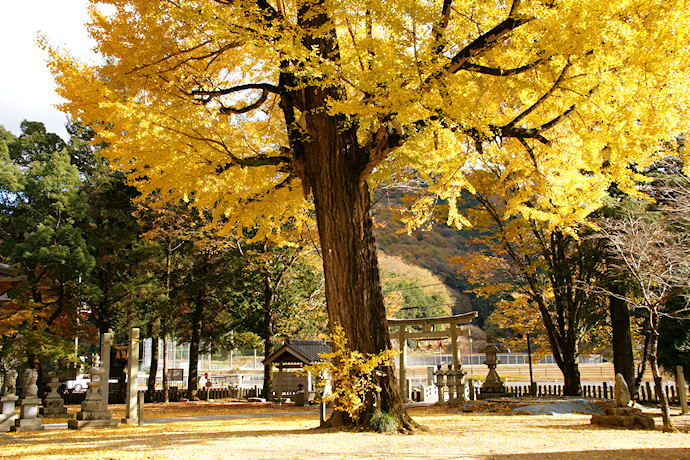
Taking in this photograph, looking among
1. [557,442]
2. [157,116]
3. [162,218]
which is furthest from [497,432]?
[162,218]

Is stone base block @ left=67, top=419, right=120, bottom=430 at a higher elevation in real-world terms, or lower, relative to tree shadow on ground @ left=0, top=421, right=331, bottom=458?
lower

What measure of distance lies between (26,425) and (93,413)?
1.18 meters

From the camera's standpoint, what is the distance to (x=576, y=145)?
7.27 m

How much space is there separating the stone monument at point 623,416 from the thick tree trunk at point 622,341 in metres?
4.50

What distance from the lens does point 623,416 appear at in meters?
7.89

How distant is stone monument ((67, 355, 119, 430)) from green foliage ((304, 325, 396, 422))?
17.5 ft

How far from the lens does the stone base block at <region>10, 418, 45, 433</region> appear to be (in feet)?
30.3

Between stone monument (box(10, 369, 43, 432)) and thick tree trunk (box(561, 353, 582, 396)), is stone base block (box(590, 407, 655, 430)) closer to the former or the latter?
thick tree trunk (box(561, 353, 582, 396))

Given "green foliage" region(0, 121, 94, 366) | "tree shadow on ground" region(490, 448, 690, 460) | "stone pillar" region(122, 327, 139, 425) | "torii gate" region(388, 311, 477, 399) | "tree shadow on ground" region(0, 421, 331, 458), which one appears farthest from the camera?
"green foliage" region(0, 121, 94, 366)

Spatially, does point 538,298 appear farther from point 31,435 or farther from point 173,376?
point 173,376

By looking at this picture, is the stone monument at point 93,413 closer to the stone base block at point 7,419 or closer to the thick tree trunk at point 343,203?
the stone base block at point 7,419

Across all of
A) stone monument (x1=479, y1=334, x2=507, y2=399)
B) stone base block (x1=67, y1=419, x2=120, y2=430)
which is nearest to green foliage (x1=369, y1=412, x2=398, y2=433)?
stone base block (x1=67, y1=419, x2=120, y2=430)

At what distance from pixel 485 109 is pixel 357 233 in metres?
2.31

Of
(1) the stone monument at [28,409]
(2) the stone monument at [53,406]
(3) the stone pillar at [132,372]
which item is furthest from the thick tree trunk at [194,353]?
(1) the stone monument at [28,409]
